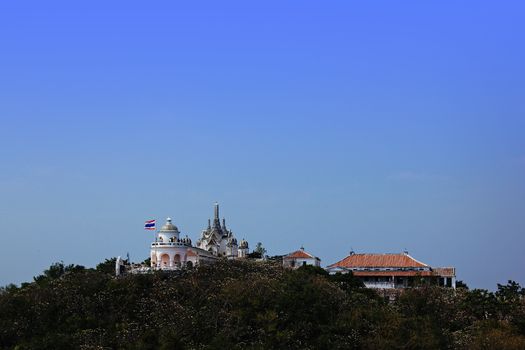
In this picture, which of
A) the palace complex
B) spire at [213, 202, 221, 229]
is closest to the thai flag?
the palace complex

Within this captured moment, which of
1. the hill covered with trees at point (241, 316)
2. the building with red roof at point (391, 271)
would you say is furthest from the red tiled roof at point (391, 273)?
the hill covered with trees at point (241, 316)

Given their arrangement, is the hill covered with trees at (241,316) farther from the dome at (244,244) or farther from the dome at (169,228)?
the dome at (244,244)

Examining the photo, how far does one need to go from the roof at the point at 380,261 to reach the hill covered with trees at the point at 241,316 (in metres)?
15.4

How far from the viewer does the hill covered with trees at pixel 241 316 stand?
48.8 metres

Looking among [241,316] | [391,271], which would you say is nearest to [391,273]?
[391,271]

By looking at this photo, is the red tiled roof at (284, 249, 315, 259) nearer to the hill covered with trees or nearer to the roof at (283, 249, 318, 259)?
the roof at (283, 249, 318, 259)

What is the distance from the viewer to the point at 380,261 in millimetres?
78062

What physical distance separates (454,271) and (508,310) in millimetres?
19906

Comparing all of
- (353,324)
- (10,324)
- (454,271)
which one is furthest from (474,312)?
(10,324)

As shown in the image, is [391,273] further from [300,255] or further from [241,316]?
[241,316]

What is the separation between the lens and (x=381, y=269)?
76.6 meters

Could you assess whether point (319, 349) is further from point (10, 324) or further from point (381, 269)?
point (381, 269)

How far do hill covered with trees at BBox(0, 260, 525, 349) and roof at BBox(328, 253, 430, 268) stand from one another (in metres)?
15.4

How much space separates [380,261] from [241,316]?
30.2 metres
